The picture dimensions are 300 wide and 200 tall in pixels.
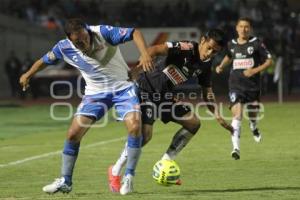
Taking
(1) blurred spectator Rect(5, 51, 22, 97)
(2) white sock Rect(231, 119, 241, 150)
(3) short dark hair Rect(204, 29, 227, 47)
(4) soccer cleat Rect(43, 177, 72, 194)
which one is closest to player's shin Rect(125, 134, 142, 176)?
(4) soccer cleat Rect(43, 177, 72, 194)

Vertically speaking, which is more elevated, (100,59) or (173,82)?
(100,59)

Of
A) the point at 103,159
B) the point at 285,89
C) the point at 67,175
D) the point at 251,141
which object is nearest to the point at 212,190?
the point at 67,175

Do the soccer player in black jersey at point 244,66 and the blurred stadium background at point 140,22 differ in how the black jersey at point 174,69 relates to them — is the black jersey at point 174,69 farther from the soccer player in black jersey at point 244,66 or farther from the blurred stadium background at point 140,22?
the blurred stadium background at point 140,22

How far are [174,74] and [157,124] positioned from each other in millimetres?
12024

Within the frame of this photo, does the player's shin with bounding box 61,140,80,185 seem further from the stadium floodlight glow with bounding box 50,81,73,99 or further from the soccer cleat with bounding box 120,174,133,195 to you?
the stadium floodlight glow with bounding box 50,81,73,99

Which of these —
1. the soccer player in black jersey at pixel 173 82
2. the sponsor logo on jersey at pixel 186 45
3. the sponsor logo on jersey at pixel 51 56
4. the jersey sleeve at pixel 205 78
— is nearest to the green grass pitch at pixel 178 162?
the soccer player in black jersey at pixel 173 82

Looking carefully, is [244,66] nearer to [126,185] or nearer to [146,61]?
[126,185]

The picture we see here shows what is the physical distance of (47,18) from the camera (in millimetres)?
43344

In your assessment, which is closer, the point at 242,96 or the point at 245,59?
the point at 245,59

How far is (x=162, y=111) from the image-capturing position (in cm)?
1202

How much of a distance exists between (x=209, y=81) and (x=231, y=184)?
5.07 ft

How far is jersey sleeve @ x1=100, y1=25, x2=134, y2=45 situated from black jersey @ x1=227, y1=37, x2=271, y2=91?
6.55m

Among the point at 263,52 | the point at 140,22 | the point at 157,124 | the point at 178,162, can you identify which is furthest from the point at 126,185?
the point at 140,22

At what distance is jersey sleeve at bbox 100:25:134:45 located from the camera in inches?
412
